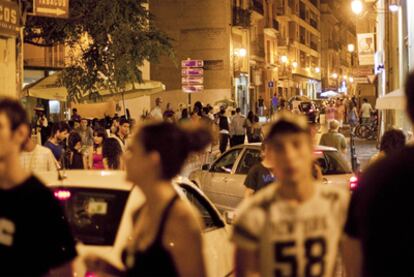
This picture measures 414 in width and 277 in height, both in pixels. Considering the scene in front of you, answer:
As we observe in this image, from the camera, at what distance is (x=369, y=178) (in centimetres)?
356

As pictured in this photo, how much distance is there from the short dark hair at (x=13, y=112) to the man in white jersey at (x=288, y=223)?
52.3 inches

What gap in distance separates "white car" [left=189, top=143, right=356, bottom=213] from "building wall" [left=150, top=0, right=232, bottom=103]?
32.0 metres

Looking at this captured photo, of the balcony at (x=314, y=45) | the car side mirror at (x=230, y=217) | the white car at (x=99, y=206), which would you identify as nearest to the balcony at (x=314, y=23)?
the balcony at (x=314, y=45)

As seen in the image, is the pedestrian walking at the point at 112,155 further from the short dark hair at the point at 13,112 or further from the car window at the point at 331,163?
the short dark hair at the point at 13,112

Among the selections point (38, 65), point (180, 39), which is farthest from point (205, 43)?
point (38, 65)

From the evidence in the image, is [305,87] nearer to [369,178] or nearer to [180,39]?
[180,39]

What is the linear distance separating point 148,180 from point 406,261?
1275mm

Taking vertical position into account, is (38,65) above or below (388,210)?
above

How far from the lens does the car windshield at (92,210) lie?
588cm

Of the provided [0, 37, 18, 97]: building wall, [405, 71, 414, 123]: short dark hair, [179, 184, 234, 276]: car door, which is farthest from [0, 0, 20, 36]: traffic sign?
[405, 71, 414, 123]: short dark hair

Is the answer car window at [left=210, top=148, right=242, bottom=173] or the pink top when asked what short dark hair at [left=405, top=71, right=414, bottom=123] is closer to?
car window at [left=210, top=148, right=242, bottom=173]

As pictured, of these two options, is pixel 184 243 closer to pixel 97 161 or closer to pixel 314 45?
pixel 97 161

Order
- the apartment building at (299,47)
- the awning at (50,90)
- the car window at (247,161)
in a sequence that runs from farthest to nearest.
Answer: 1. the apartment building at (299,47)
2. the awning at (50,90)
3. the car window at (247,161)

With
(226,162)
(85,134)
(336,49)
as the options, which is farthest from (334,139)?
(336,49)
